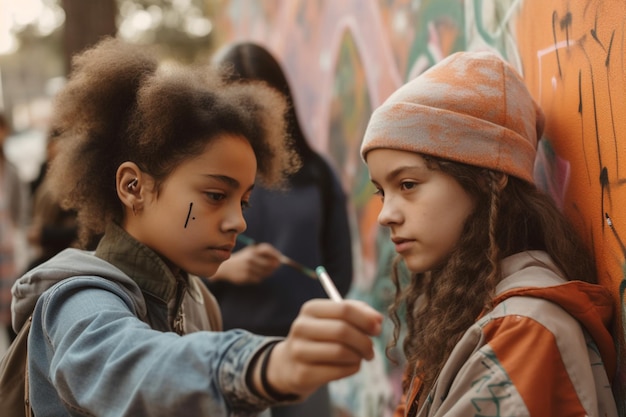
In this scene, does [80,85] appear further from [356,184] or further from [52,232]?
[52,232]

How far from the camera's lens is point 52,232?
5.16m

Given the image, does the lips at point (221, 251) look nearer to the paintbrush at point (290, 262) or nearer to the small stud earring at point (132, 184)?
the small stud earring at point (132, 184)

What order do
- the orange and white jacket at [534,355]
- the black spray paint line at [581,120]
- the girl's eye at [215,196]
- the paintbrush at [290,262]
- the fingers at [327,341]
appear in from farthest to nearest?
the paintbrush at [290,262]
the black spray paint line at [581,120]
the girl's eye at [215,196]
the orange and white jacket at [534,355]
the fingers at [327,341]

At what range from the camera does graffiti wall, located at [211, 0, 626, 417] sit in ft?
6.86

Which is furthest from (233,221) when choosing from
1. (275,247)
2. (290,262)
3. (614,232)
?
(275,247)

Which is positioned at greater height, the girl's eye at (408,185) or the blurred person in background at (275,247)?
the girl's eye at (408,185)

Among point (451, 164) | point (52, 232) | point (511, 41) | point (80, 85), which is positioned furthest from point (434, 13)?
A: point (52, 232)

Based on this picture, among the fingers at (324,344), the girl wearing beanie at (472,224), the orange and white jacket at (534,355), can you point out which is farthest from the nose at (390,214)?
the fingers at (324,344)

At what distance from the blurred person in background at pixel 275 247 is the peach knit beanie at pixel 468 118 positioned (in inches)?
50.0

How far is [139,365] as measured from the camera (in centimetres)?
137

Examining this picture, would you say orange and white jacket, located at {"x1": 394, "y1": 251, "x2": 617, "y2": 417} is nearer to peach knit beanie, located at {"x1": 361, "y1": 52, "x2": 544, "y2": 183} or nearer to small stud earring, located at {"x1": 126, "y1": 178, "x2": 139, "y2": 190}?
peach knit beanie, located at {"x1": 361, "y1": 52, "x2": 544, "y2": 183}

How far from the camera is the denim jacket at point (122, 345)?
130 centimetres

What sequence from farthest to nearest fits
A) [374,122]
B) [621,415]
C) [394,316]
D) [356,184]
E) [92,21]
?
[92,21] → [356,184] → [394,316] → [374,122] → [621,415]

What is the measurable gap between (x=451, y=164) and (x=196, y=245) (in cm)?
70
